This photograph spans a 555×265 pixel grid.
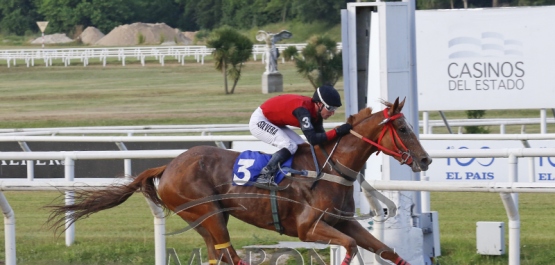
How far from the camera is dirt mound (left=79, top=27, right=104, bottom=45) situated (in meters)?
52.5

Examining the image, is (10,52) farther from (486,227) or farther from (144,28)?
(486,227)

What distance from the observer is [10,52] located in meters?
39.9

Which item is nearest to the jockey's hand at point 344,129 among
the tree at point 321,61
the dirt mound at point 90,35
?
the tree at point 321,61

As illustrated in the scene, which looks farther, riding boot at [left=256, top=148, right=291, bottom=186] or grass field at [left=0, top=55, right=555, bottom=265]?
grass field at [left=0, top=55, right=555, bottom=265]

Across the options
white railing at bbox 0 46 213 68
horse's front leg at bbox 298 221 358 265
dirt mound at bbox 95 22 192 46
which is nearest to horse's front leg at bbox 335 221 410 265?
horse's front leg at bbox 298 221 358 265

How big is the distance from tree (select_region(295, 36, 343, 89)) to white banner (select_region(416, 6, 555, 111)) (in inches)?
514

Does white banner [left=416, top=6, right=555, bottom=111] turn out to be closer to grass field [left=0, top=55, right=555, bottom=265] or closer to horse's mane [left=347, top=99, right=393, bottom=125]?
grass field [left=0, top=55, right=555, bottom=265]

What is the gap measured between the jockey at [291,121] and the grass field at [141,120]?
52.0 inches

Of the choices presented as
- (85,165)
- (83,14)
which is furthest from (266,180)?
(83,14)

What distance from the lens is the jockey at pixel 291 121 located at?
5.15 m

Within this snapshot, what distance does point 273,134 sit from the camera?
211 inches

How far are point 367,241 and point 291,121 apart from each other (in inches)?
30.7

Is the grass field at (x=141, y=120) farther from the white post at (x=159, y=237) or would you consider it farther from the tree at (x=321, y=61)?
the tree at (x=321, y=61)

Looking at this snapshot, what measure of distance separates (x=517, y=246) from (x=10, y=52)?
122ft
